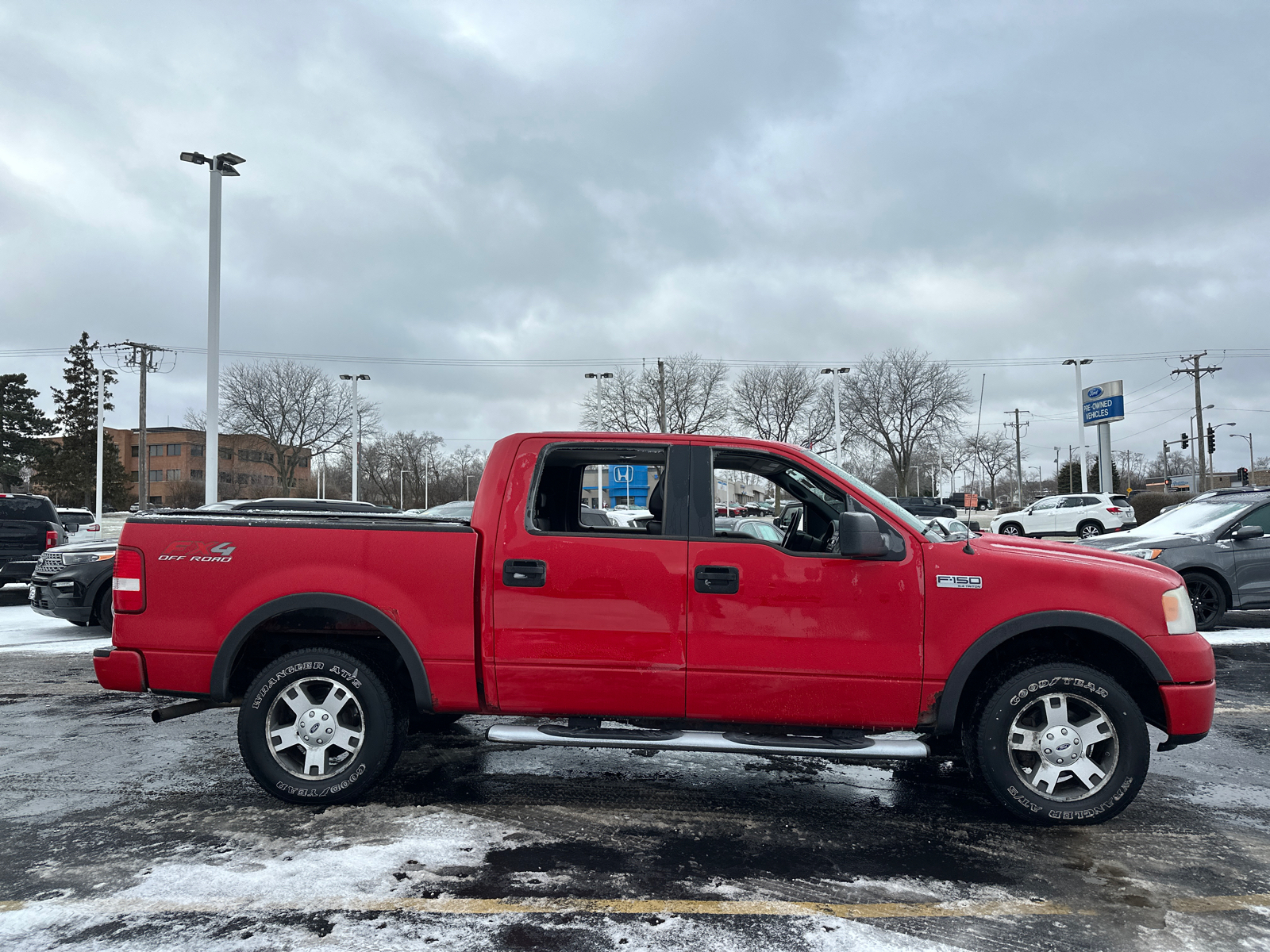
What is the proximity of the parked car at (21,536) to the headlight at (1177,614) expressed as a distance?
14830 millimetres

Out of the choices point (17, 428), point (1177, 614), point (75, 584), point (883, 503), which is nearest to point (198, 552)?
point (883, 503)

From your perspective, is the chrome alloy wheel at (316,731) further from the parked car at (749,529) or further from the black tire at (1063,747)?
the black tire at (1063,747)

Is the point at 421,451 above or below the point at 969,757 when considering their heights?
above

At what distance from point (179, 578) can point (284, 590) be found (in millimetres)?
604

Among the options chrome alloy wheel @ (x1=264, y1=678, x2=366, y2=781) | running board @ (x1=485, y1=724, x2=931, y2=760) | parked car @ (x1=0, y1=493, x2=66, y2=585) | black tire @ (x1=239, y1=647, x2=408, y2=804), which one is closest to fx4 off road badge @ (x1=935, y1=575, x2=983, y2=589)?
running board @ (x1=485, y1=724, x2=931, y2=760)

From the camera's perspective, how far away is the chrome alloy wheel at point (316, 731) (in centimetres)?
412

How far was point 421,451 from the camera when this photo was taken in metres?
85.5

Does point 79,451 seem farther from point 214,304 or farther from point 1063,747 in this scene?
point 1063,747

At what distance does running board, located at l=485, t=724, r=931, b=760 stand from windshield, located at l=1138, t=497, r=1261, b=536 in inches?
309

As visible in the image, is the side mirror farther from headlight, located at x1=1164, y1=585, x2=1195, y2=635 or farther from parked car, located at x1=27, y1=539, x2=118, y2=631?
parked car, located at x1=27, y1=539, x2=118, y2=631

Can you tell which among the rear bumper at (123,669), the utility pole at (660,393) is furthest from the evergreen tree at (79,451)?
the rear bumper at (123,669)

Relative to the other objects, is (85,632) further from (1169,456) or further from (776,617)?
(1169,456)

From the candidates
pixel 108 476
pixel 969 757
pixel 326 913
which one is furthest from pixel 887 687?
pixel 108 476

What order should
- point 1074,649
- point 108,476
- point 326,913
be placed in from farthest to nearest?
point 108,476 → point 1074,649 → point 326,913
